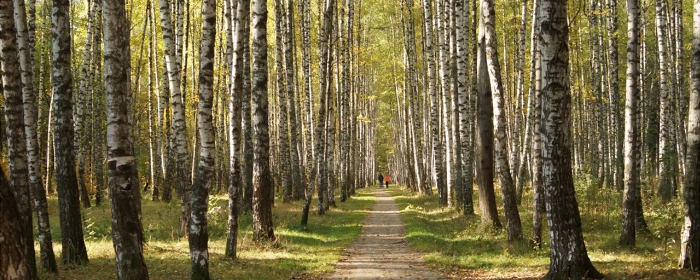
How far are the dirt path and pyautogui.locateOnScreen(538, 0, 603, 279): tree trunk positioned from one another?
2466mm

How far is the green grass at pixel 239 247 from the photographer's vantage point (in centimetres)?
1038

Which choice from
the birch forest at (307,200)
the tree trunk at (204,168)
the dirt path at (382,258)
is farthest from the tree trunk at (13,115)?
the dirt path at (382,258)

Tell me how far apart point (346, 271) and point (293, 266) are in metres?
1.16

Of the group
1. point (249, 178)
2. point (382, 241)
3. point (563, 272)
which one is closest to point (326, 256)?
point (382, 241)

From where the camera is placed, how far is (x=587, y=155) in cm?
3556

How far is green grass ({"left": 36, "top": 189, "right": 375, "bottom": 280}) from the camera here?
1038 cm

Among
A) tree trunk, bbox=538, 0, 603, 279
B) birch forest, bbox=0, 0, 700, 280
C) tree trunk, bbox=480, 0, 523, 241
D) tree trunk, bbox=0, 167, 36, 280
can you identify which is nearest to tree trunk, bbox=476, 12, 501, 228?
birch forest, bbox=0, 0, 700, 280

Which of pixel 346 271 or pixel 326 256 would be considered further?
pixel 326 256

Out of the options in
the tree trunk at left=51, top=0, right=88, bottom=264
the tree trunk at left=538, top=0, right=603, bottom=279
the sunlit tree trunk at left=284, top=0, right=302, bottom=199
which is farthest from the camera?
the sunlit tree trunk at left=284, top=0, right=302, bottom=199

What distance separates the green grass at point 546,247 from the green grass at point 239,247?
2.33 m

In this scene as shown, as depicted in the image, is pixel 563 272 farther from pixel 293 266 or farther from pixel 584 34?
pixel 584 34

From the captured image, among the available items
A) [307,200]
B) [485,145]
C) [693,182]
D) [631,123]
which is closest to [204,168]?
[693,182]

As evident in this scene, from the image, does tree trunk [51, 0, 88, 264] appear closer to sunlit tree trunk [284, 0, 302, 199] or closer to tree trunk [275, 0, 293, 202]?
tree trunk [275, 0, 293, 202]

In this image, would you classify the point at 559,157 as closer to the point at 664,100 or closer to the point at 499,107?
the point at 499,107
